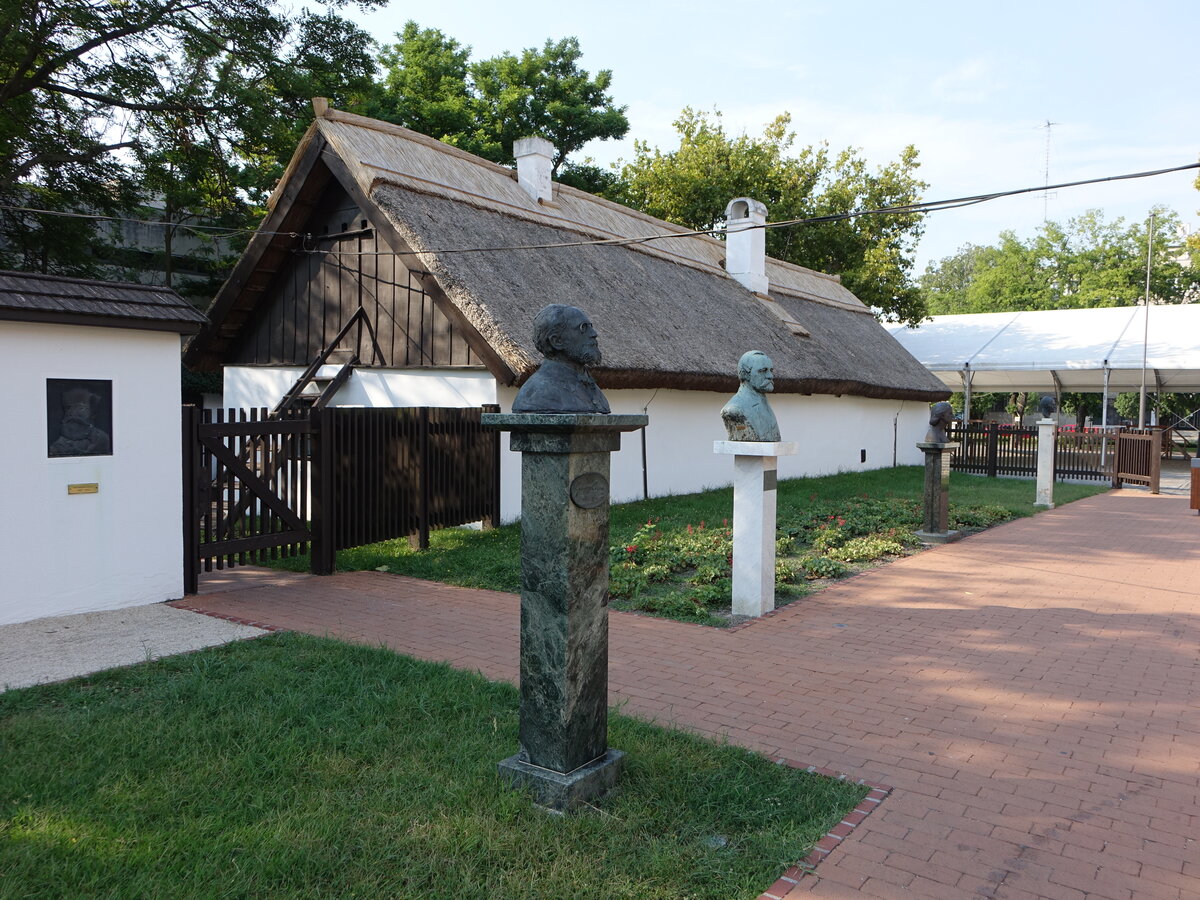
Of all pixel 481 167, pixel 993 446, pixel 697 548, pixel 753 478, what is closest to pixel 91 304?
pixel 753 478

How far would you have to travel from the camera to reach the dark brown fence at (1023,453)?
66.9 ft

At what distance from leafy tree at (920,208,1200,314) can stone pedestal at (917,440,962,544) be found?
35192mm

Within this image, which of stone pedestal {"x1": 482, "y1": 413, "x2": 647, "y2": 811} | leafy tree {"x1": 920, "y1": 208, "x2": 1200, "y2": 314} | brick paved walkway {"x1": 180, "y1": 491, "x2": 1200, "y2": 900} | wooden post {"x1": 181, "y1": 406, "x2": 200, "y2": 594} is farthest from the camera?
leafy tree {"x1": 920, "y1": 208, "x2": 1200, "y2": 314}

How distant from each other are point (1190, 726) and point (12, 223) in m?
19.6

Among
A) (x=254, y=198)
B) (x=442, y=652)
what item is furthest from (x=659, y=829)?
(x=254, y=198)

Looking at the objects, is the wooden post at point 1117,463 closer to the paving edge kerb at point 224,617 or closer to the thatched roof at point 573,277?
the thatched roof at point 573,277

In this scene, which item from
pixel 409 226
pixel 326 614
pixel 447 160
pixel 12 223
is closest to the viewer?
pixel 326 614

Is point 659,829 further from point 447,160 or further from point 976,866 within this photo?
point 447,160

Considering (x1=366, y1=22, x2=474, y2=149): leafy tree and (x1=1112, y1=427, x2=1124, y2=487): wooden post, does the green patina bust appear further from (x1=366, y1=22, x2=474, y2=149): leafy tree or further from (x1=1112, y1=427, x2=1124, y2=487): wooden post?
(x1=366, y1=22, x2=474, y2=149): leafy tree

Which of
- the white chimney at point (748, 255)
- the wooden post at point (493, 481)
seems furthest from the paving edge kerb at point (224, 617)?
the white chimney at point (748, 255)

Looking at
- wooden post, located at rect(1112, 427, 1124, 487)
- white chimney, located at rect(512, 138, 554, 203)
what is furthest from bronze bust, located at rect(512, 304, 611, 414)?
wooden post, located at rect(1112, 427, 1124, 487)

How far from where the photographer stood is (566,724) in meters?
3.67

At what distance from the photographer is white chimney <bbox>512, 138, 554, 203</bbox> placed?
15367 millimetres

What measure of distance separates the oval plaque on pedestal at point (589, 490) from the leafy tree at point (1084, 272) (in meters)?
43.5
